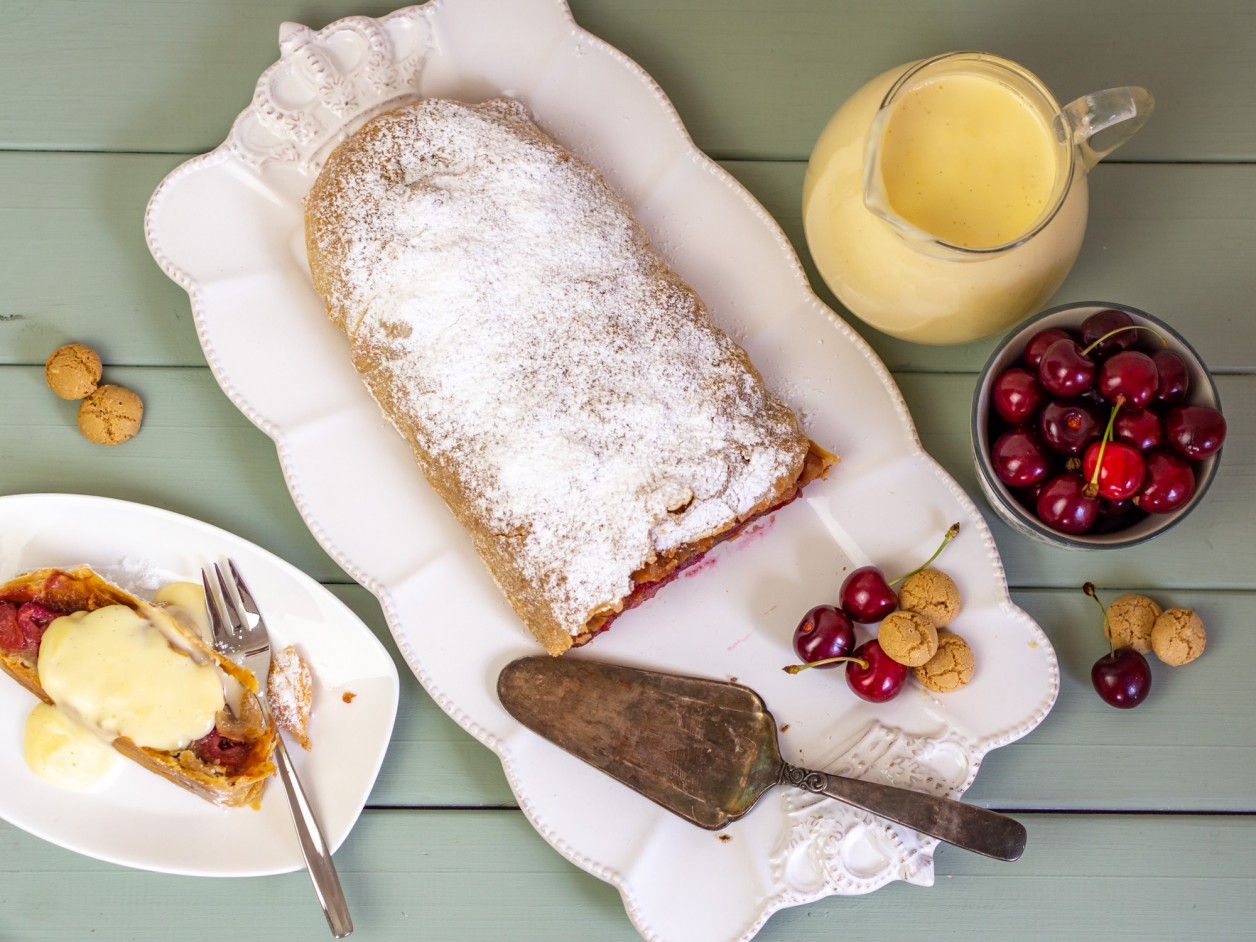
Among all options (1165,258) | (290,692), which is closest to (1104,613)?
(1165,258)

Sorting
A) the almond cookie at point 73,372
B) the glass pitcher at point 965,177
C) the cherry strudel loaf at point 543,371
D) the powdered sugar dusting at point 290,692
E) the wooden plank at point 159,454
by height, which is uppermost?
the glass pitcher at point 965,177

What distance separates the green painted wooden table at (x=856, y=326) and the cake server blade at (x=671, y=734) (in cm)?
19

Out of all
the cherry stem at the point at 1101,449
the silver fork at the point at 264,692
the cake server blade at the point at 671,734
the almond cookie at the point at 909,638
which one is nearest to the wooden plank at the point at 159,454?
the silver fork at the point at 264,692

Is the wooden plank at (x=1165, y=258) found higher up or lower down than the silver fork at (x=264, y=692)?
higher up

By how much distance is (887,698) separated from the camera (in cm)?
151

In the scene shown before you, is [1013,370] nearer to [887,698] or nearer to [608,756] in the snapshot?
[887,698]

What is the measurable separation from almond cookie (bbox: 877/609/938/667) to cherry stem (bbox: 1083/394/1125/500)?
11.5 inches

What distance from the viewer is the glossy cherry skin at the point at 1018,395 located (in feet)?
4.58

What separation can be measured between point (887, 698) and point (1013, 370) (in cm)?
50

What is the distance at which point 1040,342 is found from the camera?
4.62ft

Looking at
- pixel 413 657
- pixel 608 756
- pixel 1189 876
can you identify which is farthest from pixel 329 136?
pixel 1189 876

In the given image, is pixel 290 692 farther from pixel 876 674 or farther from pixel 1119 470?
pixel 1119 470

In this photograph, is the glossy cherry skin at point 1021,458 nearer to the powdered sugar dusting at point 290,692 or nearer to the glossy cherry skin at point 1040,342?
the glossy cherry skin at point 1040,342

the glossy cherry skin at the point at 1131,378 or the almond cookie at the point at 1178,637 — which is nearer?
the glossy cherry skin at the point at 1131,378
